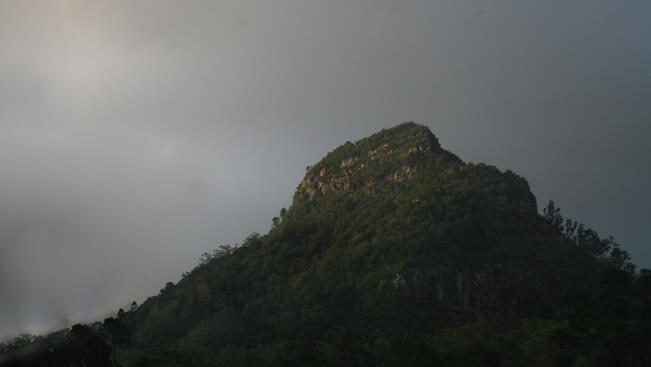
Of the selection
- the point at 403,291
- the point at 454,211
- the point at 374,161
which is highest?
the point at 374,161

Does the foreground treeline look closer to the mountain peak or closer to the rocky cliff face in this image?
the rocky cliff face

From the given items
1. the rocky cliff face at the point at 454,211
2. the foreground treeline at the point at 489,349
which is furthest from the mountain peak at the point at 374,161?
the foreground treeline at the point at 489,349

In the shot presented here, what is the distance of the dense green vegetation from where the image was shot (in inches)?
2185

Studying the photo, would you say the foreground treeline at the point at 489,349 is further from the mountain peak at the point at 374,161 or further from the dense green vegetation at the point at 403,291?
the mountain peak at the point at 374,161

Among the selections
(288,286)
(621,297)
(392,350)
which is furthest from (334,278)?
(621,297)

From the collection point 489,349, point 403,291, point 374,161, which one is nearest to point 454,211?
point 403,291

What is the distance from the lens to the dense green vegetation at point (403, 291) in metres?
55.5

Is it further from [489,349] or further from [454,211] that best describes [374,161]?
[489,349]

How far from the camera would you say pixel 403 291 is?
306 ft

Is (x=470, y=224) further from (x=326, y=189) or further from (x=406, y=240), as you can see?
(x=326, y=189)

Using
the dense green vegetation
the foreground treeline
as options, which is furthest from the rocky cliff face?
the foreground treeline

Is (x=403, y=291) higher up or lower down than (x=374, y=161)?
lower down

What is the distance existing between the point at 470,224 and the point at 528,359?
178 ft

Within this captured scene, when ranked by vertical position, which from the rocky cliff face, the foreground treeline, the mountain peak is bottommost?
the foreground treeline
